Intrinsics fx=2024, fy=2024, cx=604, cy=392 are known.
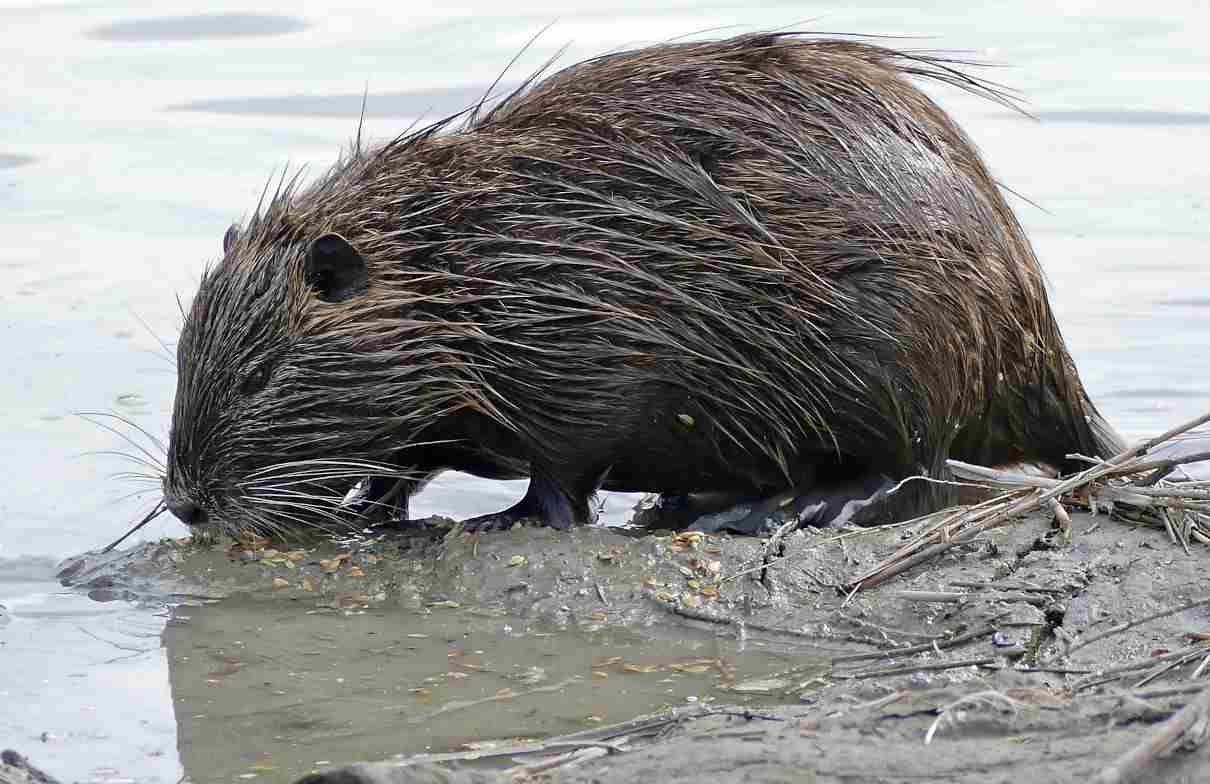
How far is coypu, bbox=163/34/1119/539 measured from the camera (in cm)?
547

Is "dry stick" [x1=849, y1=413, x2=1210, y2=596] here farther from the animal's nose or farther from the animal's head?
the animal's nose

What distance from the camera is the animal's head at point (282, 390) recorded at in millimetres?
5457

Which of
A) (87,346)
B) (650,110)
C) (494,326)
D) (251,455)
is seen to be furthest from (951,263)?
(87,346)

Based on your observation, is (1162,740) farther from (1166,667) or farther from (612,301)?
(612,301)

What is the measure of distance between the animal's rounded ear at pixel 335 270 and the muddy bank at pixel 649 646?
0.72m

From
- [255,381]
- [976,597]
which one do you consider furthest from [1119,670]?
[255,381]

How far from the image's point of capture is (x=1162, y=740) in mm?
3115

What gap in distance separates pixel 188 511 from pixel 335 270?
81cm

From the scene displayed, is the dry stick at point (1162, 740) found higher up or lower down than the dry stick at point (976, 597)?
higher up

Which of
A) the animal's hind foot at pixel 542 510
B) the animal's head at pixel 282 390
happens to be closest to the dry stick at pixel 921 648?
the animal's hind foot at pixel 542 510

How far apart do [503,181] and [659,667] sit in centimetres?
152

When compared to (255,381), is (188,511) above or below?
below

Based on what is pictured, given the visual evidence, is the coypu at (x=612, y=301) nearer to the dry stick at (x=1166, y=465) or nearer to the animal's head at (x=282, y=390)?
the animal's head at (x=282, y=390)

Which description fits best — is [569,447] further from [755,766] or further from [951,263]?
[755,766]
